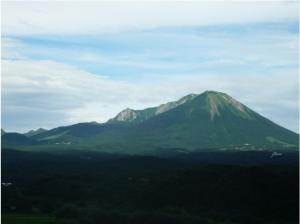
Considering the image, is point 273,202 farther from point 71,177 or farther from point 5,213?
point 71,177

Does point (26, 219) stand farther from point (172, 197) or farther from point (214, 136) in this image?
point (214, 136)

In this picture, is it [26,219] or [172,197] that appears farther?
[172,197]

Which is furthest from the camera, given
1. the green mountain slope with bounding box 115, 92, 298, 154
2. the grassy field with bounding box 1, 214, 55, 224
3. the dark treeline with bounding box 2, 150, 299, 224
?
the green mountain slope with bounding box 115, 92, 298, 154

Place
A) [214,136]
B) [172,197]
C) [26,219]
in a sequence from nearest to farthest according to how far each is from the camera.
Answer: [26,219], [172,197], [214,136]

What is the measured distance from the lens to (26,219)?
131ft

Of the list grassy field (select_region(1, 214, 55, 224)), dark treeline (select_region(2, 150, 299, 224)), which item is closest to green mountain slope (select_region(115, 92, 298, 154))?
dark treeline (select_region(2, 150, 299, 224))

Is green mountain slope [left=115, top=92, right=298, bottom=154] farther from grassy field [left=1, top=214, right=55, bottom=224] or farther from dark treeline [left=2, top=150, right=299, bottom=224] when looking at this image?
grassy field [left=1, top=214, right=55, bottom=224]

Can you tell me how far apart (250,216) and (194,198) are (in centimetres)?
795


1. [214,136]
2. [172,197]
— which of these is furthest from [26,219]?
[214,136]

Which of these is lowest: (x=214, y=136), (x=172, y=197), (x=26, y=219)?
(x=26, y=219)

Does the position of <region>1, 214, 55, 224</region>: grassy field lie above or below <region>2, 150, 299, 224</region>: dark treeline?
below

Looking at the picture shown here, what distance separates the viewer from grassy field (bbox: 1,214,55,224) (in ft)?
124

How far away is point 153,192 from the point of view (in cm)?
5166

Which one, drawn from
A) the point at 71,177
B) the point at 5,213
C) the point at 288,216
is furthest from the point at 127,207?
the point at 71,177
